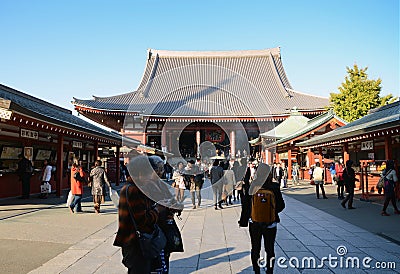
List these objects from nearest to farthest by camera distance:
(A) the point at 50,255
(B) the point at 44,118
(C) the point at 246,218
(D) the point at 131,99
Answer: (C) the point at 246,218, (A) the point at 50,255, (B) the point at 44,118, (D) the point at 131,99

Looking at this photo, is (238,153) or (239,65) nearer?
Answer: (238,153)

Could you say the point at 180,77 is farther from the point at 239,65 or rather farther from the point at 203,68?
the point at 239,65

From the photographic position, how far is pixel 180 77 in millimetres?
33656

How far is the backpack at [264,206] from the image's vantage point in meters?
4.02

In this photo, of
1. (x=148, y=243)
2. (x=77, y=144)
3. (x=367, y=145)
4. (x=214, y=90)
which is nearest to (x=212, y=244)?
(x=148, y=243)

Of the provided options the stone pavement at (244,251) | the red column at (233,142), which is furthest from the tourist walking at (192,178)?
the red column at (233,142)

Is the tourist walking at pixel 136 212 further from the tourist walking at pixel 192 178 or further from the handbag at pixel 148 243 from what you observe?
the tourist walking at pixel 192 178

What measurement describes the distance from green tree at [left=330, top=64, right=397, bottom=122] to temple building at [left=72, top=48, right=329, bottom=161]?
1.39m

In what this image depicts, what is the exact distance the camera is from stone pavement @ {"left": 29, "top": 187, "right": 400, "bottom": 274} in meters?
4.69

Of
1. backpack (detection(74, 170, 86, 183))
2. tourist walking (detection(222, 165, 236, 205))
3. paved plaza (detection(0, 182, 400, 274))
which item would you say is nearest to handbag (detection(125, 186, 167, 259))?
paved plaza (detection(0, 182, 400, 274))

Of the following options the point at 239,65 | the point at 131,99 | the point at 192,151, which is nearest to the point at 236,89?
the point at 239,65

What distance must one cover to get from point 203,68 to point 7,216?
1183 inches

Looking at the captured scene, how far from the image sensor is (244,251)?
5.56m

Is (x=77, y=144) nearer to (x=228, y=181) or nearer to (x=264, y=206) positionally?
(x=228, y=181)
